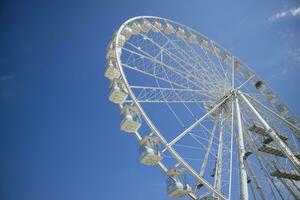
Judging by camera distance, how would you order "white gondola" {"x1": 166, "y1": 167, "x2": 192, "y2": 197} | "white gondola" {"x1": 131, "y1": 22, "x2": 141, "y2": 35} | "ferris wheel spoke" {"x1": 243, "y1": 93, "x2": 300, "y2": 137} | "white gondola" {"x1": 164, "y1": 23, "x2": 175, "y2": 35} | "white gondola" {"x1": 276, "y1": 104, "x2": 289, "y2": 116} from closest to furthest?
"white gondola" {"x1": 166, "y1": 167, "x2": 192, "y2": 197} < "ferris wheel spoke" {"x1": 243, "y1": 93, "x2": 300, "y2": 137} < "white gondola" {"x1": 131, "y1": 22, "x2": 141, "y2": 35} < "white gondola" {"x1": 164, "y1": 23, "x2": 175, "y2": 35} < "white gondola" {"x1": 276, "y1": 104, "x2": 289, "y2": 116}

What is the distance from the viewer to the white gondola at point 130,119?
1388 centimetres

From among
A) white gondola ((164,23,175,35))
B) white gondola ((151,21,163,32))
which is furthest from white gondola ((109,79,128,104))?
white gondola ((164,23,175,35))

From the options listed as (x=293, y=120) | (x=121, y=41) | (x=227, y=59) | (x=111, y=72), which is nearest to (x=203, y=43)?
(x=227, y=59)

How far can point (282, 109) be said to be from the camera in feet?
69.6

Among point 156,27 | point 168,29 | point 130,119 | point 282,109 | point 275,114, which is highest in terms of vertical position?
point 156,27

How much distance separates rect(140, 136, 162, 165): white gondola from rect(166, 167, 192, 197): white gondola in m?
0.74

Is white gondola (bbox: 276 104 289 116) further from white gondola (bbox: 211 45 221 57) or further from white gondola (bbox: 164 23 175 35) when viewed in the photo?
white gondola (bbox: 164 23 175 35)

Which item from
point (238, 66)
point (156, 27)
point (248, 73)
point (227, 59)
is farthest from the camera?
point (238, 66)

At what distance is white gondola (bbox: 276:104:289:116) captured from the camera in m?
21.0

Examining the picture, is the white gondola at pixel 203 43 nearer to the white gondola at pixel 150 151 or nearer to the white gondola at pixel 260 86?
the white gondola at pixel 260 86

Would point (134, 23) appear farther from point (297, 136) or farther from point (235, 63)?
point (297, 136)

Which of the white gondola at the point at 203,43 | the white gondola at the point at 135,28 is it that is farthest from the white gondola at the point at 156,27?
the white gondola at the point at 203,43

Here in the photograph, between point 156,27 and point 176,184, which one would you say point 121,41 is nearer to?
point 156,27

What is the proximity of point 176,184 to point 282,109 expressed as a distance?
37.5ft
